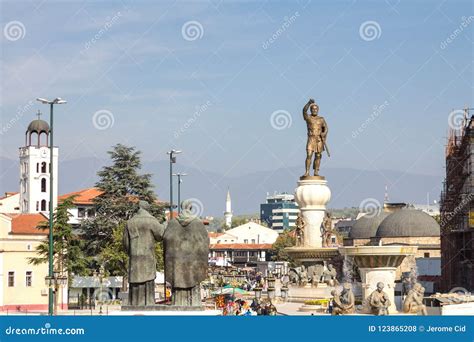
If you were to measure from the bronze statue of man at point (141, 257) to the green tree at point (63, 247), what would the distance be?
28.4 meters

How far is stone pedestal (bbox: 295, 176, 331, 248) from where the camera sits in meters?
46.2

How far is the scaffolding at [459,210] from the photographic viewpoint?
6631 cm

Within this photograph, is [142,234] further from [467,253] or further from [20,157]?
[20,157]

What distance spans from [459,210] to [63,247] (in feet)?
89.6

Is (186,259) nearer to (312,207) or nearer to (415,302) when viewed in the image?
(415,302)

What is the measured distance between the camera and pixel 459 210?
6912 centimetres

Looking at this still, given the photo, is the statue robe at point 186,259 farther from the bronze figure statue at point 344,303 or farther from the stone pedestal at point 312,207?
the stone pedestal at point 312,207

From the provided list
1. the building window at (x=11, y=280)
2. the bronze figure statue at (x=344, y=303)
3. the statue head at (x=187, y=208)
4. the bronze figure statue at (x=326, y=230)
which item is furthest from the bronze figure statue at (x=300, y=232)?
the statue head at (x=187, y=208)

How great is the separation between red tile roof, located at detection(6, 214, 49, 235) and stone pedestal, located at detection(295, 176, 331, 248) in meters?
18.0

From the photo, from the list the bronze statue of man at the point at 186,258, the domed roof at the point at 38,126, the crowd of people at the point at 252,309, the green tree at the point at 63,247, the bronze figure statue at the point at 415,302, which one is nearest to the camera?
the bronze statue of man at the point at 186,258

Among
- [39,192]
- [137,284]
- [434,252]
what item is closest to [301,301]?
[137,284]

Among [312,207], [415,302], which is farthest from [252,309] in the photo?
[415,302]

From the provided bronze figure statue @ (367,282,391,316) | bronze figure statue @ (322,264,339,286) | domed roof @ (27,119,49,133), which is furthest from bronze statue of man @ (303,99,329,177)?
domed roof @ (27,119,49,133)
